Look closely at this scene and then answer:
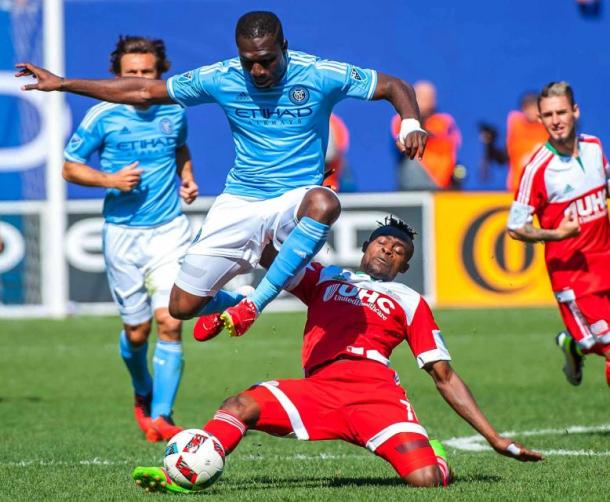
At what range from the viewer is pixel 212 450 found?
6.51 m

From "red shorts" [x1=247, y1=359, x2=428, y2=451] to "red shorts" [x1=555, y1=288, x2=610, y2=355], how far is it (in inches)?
100

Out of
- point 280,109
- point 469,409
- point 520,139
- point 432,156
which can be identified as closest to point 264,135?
point 280,109

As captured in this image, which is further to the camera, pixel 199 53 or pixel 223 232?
pixel 199 53

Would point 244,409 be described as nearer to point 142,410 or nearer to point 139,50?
point 142,410

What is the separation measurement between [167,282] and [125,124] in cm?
112

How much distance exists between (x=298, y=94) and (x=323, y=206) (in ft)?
2.11

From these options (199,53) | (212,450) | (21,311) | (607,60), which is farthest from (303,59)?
(607,60)

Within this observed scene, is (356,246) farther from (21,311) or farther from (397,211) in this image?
(21,311)

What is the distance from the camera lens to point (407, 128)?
7012mm

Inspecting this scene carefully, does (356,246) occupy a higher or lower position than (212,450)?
lower

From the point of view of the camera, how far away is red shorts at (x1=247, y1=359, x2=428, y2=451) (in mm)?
6824

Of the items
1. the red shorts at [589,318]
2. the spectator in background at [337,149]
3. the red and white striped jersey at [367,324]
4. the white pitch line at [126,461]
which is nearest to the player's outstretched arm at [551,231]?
the red shorts at [589,318]

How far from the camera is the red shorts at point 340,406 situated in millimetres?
6824

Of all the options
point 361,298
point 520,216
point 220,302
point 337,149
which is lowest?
point 337,149
